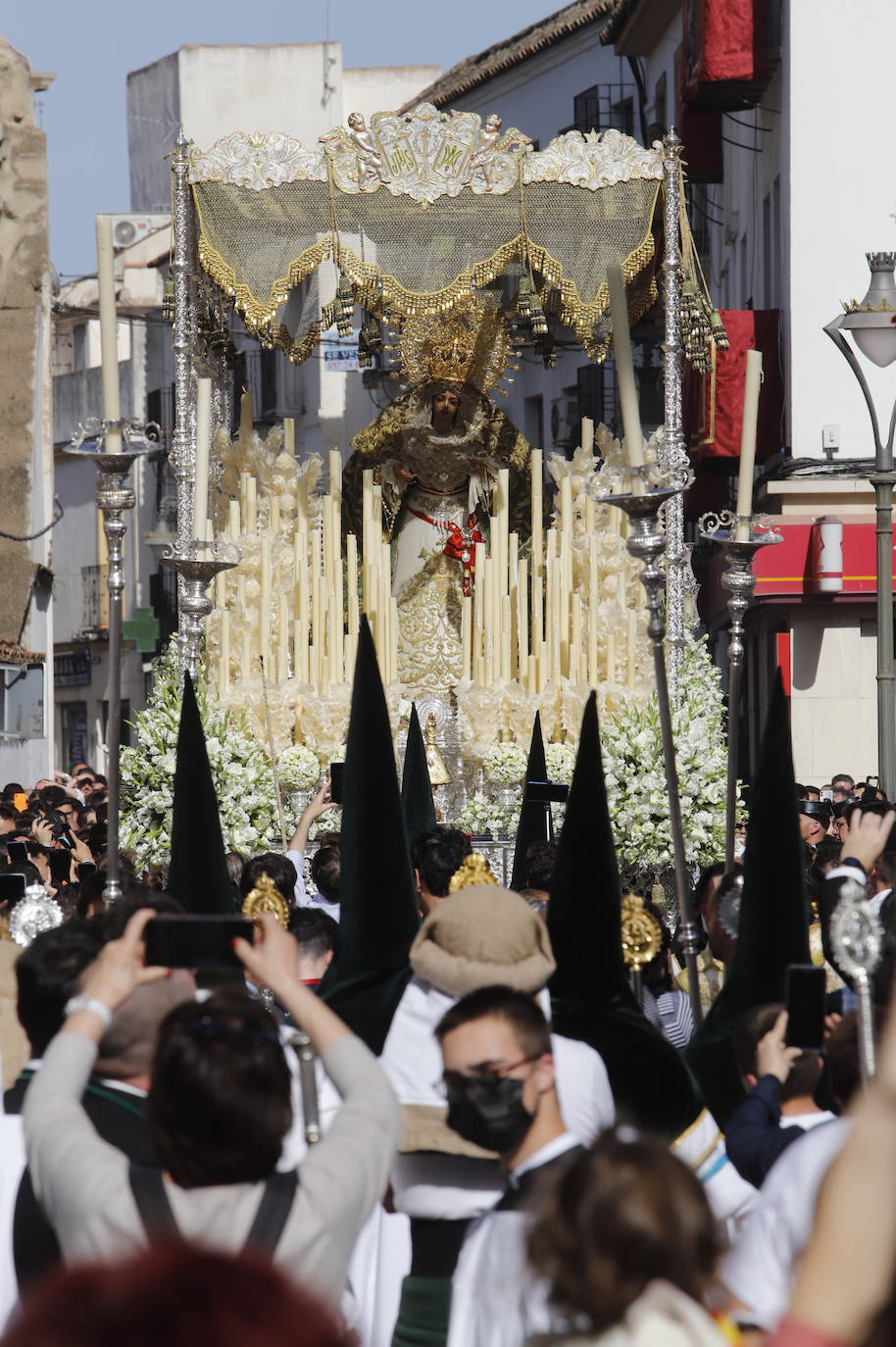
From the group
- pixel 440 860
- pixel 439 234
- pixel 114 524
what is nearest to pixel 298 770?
pixel 439 234

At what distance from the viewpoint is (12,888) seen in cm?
608

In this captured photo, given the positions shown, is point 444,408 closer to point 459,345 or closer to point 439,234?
point 459,345

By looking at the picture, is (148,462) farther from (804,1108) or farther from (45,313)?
(804,1108)

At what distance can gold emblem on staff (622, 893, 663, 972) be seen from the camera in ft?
17.3

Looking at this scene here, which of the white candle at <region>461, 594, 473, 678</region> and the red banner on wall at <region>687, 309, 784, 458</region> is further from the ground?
the red banner on wall at <region>687, 309, 784, 458</region>

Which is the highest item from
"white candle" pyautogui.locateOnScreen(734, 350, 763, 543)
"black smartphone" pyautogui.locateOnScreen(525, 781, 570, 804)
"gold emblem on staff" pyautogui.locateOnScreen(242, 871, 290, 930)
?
"white candle" pyautogui.locateOnScreen(734, 350, 763, 543)

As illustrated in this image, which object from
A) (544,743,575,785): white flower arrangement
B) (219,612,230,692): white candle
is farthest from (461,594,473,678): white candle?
(219,612,230,692): white candle

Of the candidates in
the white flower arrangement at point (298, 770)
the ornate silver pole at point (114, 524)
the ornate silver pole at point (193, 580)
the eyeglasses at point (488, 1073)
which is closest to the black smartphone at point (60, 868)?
the ornate silver pole at point (193, 580)

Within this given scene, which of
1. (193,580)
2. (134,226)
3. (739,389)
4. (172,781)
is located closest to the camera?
(193,580)

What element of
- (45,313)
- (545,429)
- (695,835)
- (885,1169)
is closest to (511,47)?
(545,429)

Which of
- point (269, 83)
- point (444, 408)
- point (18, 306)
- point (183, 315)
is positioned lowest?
point (444, 408)

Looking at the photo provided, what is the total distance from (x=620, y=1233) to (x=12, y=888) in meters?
4.12

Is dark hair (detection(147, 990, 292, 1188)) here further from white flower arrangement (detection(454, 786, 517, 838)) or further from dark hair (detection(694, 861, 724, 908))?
white flower arrangement (detection(454, 786, 517, 838))

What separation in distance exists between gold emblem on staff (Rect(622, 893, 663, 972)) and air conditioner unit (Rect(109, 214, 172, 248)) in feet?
94.8
